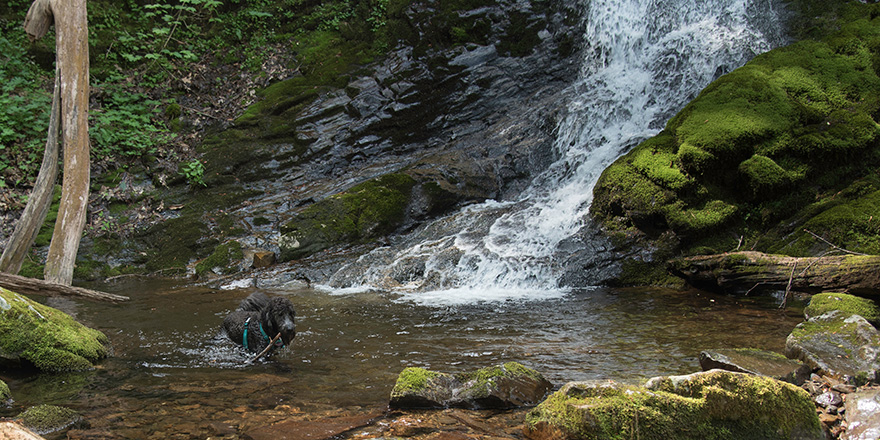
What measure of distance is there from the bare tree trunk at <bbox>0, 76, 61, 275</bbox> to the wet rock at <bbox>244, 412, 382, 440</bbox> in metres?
4.49

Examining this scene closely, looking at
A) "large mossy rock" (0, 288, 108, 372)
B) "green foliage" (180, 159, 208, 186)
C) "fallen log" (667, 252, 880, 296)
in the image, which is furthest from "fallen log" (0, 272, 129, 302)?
"green foliage" (180, 159, 208, 186)

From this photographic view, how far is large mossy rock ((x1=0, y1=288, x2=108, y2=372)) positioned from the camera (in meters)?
4.30

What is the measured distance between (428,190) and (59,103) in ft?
24.2

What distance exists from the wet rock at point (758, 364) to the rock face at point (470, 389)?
4.79 feet

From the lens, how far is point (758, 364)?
3953mm

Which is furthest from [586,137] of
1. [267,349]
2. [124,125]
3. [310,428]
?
[124,125]

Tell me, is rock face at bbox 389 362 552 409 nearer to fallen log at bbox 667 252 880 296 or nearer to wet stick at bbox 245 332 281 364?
wet stick at bbox 245 332 281 364

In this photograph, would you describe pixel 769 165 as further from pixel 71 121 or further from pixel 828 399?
pixel 71 121

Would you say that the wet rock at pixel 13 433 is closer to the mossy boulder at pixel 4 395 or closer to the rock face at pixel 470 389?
the mossy boulder at pixel 4 395

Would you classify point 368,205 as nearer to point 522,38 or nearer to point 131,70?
point 522,38

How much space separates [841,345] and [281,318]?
512 cm

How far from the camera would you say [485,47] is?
15.5 metres

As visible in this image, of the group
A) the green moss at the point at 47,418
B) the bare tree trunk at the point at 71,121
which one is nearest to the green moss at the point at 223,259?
the bare tree trunk at the point at 71,121

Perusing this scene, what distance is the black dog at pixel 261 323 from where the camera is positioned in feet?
16.4
